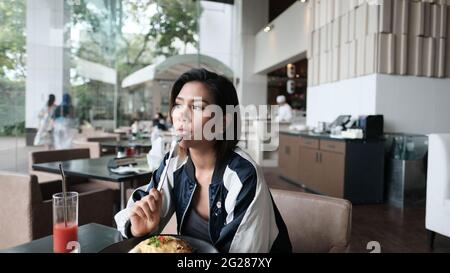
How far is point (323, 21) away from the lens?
5.68 m

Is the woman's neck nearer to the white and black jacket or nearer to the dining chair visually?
the white and black jacket

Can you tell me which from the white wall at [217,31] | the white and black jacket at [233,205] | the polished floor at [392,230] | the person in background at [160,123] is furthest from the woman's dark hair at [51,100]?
the white wall at [217,31]

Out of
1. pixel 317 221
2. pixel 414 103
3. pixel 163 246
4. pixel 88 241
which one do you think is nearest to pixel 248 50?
pixel 414 103

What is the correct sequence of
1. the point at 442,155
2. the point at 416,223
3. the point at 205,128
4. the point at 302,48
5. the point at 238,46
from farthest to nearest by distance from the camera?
the point at 238,46 → the point at 302,48 → the point at 416,223 → the point at 442,155 → the point at 205,128

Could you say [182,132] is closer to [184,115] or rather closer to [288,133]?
[184,115]

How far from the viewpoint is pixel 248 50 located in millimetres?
10727

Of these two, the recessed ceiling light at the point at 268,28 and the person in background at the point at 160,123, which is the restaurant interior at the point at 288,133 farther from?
the recessed ceiling light at the point at 268,28

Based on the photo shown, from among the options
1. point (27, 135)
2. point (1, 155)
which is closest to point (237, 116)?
point (1, 155)

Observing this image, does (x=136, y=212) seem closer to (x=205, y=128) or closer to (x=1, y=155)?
(x=205, y=128)

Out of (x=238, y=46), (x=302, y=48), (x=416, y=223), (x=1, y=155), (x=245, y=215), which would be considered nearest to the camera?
(x=245, y=215)

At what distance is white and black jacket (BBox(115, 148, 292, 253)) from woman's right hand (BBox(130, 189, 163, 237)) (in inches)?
2.1

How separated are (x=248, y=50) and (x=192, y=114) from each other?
1025 centimetres

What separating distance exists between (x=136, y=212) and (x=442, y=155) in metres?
2.64

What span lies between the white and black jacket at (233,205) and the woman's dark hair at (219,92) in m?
0.03
